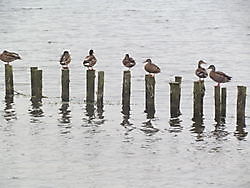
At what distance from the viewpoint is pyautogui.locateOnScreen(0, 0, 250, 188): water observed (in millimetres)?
22031

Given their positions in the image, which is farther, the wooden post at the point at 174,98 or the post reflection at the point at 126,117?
the post reflection at the point at 126,117

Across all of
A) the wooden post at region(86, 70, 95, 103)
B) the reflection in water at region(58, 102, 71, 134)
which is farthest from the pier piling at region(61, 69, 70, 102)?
the wooden post at region(86, 70, 95, 103)

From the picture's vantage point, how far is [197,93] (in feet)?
88.3

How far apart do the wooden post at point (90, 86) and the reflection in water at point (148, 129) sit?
2.41m

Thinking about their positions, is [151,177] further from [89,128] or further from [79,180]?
[89,128]

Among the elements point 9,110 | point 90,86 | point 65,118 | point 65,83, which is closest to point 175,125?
point 90,86

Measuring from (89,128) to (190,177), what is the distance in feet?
19.3

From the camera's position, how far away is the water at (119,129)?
22.0m

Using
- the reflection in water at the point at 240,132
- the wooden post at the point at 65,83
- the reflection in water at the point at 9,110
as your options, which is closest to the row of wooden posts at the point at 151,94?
the wooden post at the point at 65,83

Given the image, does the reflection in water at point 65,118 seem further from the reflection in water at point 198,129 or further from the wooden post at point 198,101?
the wooden post at point 198,101

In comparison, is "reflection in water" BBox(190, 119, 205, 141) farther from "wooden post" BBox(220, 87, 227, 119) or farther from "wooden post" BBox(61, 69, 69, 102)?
"wooden post" BBox(61, 69, 69, 102)

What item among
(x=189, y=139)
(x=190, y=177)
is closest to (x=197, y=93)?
(x=189, y=139)

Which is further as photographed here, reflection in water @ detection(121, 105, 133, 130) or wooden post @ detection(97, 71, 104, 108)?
wooden post @ detection(97, 71, 104, 108)

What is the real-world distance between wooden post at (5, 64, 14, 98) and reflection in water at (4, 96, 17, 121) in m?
0.23
